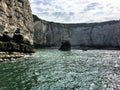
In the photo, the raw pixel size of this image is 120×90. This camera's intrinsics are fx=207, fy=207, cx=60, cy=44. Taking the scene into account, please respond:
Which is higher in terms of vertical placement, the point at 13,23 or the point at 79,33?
the point at 79,33

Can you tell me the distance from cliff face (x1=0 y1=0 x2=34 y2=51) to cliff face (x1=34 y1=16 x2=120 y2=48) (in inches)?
2124

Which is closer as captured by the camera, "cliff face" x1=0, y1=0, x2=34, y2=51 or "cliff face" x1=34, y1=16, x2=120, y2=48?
"cliff face" x1=0, y1=0, x2=34, y2=51

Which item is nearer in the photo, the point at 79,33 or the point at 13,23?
the point at 13,23

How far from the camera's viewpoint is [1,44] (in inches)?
1848

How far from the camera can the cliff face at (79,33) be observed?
13202cm

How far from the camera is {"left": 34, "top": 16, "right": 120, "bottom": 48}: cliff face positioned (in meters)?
132

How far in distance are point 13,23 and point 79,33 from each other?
339 ft

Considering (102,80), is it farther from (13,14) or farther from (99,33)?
(99,33)

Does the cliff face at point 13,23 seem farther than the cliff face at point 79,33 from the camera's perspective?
No

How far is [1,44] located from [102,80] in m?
28.5

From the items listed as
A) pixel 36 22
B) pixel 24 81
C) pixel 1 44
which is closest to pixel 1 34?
pixel 1 44

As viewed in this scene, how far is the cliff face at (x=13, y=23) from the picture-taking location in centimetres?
5100

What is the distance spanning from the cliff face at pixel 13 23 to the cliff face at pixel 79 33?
53951 millimetres

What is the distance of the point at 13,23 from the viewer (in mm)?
59688
